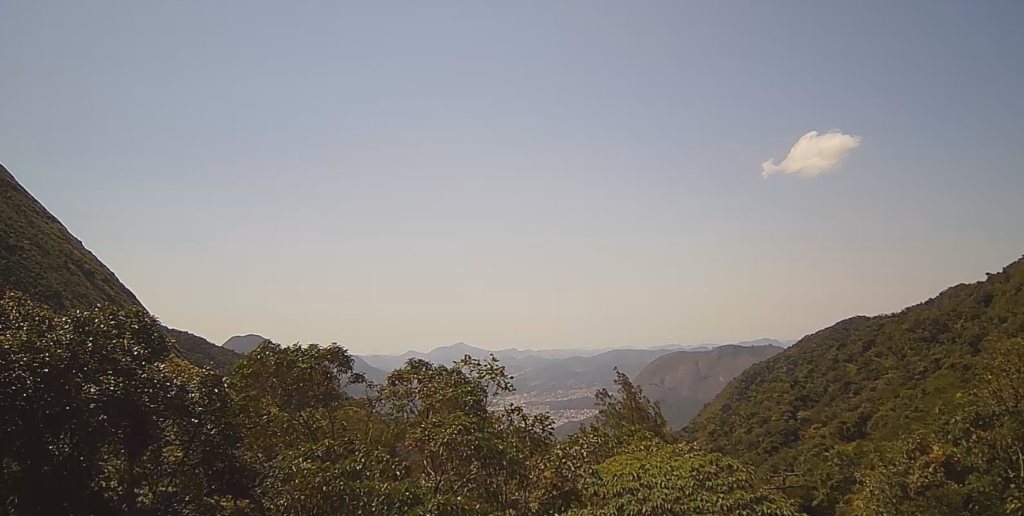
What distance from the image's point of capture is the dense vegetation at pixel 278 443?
7633 mm

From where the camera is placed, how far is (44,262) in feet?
103

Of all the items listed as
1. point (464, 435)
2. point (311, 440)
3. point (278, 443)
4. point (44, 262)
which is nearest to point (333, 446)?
point (311, 440)

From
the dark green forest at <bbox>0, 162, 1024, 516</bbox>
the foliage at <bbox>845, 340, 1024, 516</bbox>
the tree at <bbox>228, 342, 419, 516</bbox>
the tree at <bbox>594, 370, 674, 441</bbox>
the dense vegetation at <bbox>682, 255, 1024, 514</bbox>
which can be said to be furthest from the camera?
the tree at <bbox>594, 370, 674, 441</bbox>

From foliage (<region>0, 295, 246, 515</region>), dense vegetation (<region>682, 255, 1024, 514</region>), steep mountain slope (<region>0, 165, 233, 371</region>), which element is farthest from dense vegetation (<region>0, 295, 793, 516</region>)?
steep mountain slope (<region>0, 165, 233, 371</region>)

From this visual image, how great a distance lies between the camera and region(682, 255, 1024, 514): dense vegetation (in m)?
15.5

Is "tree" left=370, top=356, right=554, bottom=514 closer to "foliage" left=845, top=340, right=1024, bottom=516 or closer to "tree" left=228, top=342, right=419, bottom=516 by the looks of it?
"tree" left=228, top=342, right=419, bottom=516

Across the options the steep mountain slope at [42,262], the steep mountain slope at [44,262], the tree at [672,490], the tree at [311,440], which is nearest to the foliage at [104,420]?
the tree at [311,440]

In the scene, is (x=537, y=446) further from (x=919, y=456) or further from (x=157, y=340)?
(x=919, y=456)

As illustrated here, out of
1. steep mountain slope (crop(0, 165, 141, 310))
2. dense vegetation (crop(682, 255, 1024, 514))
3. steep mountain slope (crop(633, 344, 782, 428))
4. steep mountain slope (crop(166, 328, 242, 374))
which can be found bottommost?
steep mountain slope (crop(633, 344, 782, 428))

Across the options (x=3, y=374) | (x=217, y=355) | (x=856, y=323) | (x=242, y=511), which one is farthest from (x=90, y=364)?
(x=856, y=323)

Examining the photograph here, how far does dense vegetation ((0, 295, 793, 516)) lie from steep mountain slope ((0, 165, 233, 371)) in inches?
551

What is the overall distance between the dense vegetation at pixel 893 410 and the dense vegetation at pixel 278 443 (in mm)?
7413

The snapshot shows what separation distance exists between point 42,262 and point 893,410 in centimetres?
5215

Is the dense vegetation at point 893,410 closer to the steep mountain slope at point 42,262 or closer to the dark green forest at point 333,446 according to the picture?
the dark green forest at point 333,446
